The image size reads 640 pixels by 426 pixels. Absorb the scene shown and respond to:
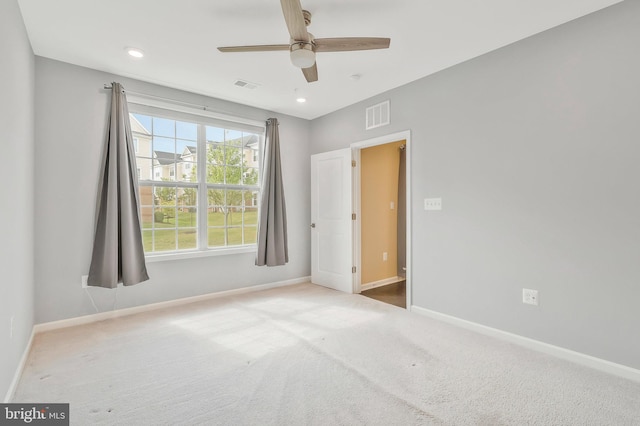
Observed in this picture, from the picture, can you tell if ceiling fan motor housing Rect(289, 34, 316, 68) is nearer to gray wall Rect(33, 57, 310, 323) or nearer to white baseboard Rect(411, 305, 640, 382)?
gray wall Rect(33, 57, 310, 323)

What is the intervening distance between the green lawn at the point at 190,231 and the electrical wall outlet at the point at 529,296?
334cm

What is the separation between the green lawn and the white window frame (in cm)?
7

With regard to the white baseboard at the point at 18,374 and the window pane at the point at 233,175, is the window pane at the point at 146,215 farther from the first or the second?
the white baseboard at the point at 18,374

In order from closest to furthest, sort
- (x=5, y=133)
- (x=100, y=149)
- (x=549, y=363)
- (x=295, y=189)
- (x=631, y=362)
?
(x=5, y=133)
(x=631, y=362)
(x=549, y=363)
(x=100, y=149)
(x=295, y=189)

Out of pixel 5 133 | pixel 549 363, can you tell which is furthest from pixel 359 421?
pixel 5 133

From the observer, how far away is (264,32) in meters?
2.55

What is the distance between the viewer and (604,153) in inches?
87.8

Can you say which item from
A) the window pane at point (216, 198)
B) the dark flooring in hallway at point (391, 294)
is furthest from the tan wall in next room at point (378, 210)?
the window pane at point (216, 198)

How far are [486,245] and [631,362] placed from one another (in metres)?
1.20

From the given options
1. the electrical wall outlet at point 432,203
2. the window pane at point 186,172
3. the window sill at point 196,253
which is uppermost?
the window pane at point 186,172

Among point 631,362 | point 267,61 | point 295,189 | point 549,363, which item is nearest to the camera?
point 631,362

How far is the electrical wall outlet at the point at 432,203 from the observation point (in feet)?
10.8

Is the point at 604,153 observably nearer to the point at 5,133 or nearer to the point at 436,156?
the point at 436,156

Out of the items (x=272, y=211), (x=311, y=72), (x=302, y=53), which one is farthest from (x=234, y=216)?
(x=302, y=53)
